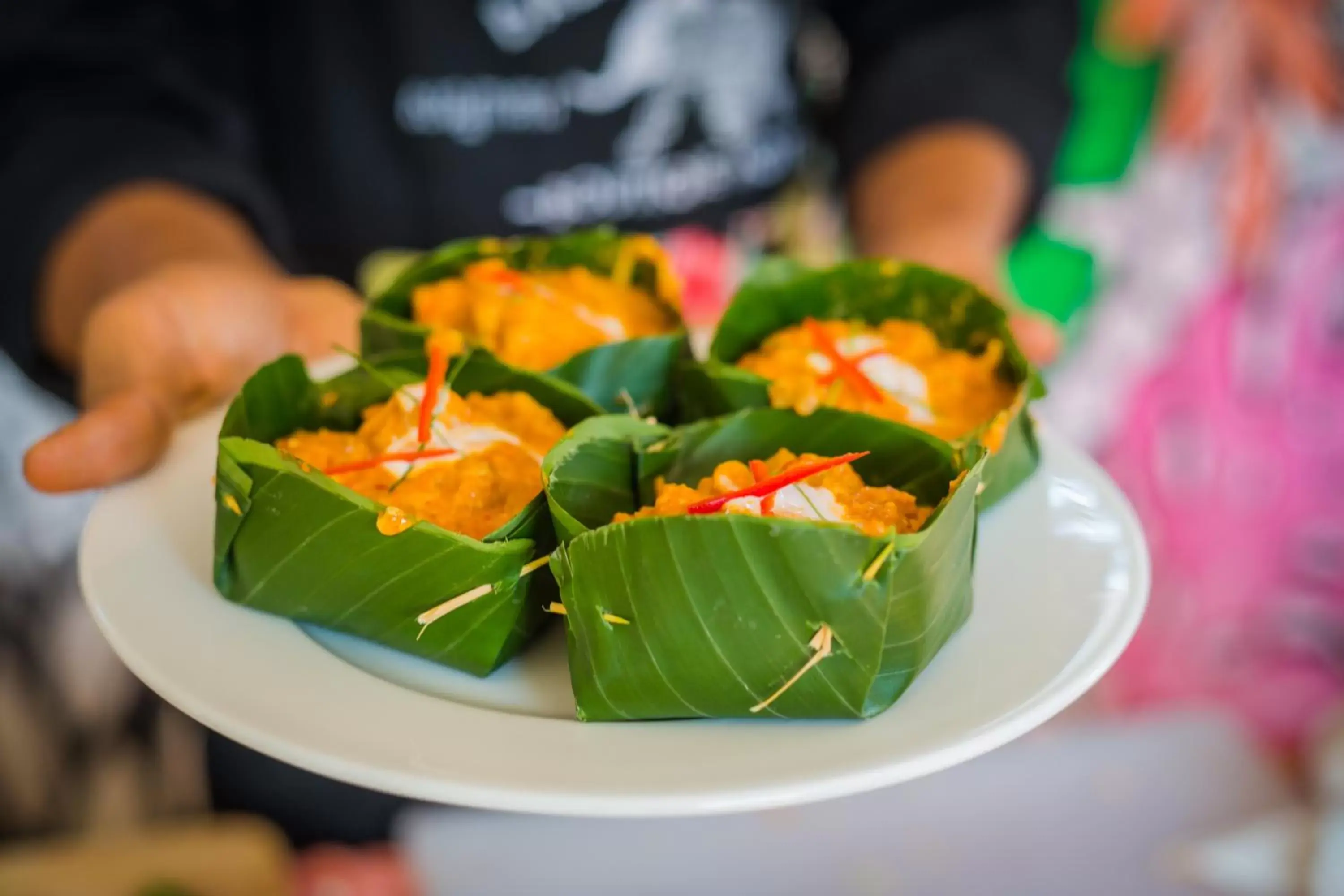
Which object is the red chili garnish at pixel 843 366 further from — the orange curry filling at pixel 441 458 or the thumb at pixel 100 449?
the thumb at pixel 100 449

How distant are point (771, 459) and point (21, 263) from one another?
1.24 metres

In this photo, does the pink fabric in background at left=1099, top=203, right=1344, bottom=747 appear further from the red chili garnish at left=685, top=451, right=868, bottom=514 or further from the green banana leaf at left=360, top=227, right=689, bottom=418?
the red chili garnish at left=685, top=451, right=868, bottom=514

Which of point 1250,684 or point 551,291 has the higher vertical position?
point 551,291

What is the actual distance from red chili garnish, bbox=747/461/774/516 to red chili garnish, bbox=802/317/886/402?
0.60 feet

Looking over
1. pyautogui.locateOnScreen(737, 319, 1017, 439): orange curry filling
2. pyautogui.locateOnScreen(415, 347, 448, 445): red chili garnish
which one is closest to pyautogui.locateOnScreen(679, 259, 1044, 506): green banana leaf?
pyautogui.locateOnScreen(737, 319, 1017, 439): orange curry filling

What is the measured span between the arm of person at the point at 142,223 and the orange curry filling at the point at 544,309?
0.24m

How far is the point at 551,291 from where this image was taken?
147cm

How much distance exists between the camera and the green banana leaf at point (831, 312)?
1.31 meters

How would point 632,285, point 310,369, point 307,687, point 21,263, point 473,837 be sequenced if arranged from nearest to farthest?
point 307,687, point 310,369, point 632,285, point 21,263, point 473,837

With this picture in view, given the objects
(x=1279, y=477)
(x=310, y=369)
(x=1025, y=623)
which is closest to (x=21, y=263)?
(x=310, y=369)

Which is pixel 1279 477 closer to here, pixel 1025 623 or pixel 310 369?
pixel 1025 623

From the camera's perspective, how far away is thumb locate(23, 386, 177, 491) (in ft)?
3.75

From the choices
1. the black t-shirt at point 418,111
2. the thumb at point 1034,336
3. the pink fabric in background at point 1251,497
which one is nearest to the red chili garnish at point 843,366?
the thumb at point 1034,336

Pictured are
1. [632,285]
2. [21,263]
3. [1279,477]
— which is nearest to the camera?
[632,285]
